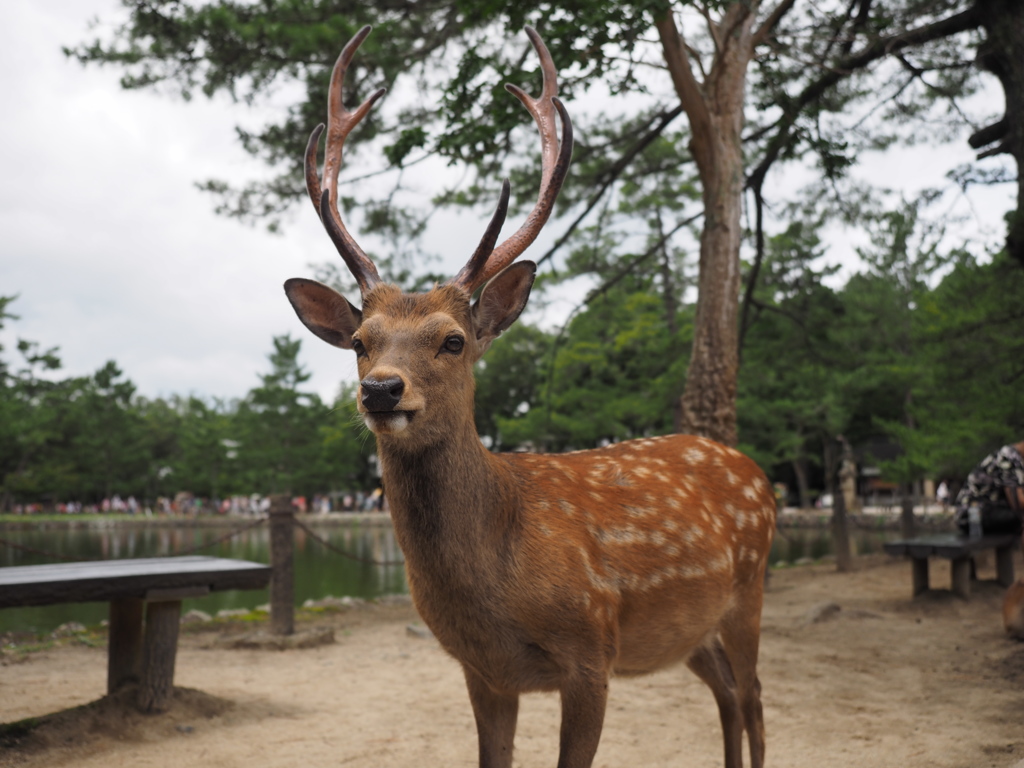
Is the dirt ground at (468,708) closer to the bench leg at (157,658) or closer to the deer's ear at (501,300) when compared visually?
the bench leg at (157,658)

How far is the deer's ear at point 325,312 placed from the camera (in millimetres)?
2750

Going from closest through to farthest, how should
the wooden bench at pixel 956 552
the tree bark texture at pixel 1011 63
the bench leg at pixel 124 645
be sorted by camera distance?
1. the bench leg at pixel 124 645
2. the tree bark texture at pixel 1011 63
3. the wooden bench at pixel 956 552

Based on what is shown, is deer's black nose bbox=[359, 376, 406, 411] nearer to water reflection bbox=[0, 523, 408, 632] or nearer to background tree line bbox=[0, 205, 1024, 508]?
background tree line bbox=[0, 205, 1024, 508]

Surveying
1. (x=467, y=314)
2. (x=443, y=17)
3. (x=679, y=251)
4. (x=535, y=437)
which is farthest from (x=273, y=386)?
(x=467, y=314)

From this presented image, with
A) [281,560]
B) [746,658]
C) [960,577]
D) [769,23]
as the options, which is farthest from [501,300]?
[960,577]

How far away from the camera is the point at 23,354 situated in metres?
39.3

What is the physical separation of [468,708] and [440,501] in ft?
8.95

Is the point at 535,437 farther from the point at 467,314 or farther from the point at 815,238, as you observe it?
the point at 467,314

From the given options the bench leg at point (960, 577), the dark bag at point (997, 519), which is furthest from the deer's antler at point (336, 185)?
the dark bag at point (997, 519)

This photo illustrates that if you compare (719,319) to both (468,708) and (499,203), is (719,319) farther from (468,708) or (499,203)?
(499,203)

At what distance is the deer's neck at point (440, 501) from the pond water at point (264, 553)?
4019mm

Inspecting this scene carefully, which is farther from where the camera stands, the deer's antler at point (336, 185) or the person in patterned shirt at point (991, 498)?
the person in patterned shirt at point (991, 498)

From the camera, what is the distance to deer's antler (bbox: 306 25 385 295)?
2.71 meters

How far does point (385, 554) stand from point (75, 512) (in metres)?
31.3
